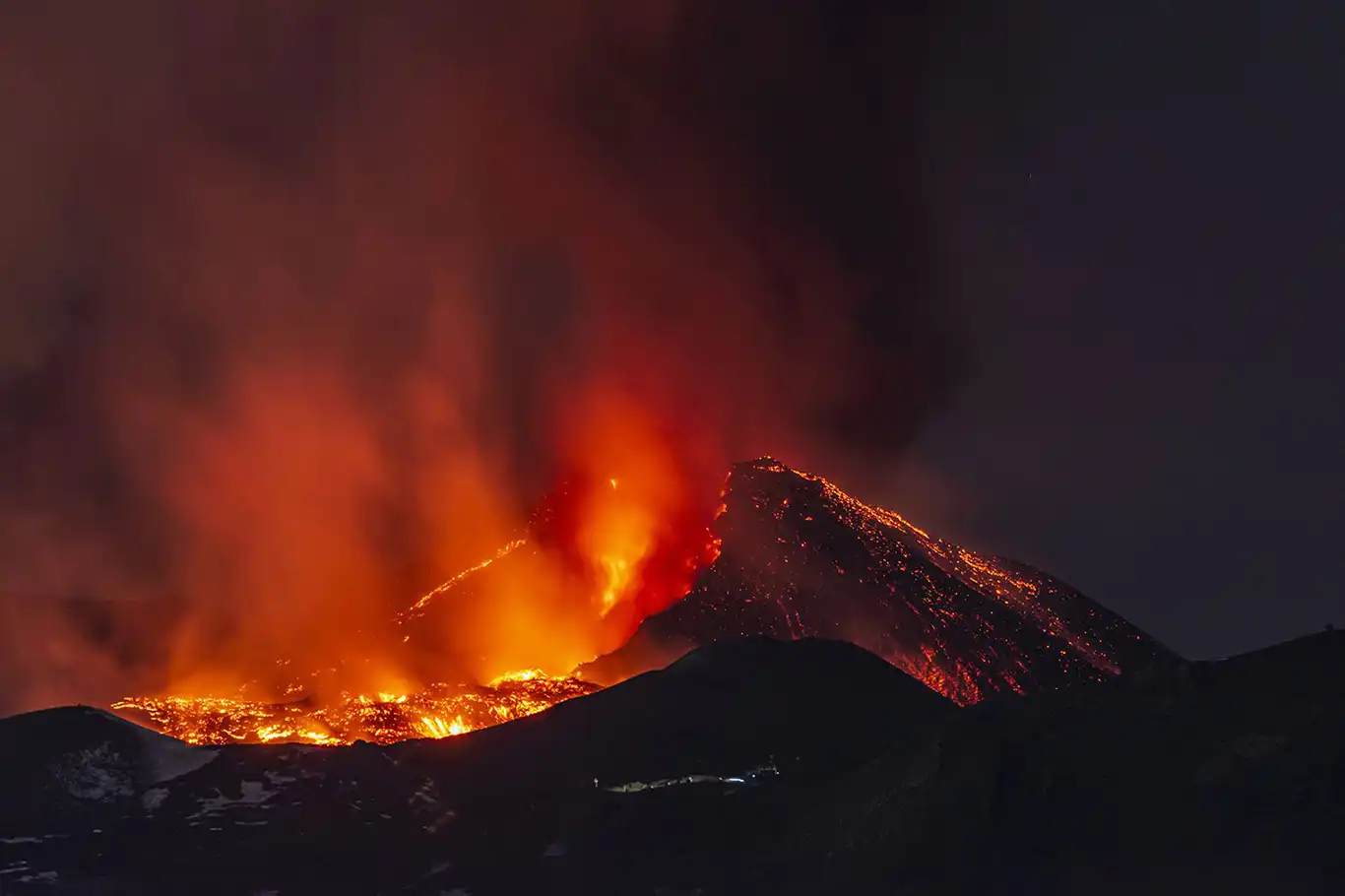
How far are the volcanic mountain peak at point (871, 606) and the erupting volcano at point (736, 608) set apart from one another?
0.22 meters

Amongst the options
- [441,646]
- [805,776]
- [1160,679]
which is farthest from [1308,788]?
[441,646]

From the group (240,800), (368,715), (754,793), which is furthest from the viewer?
(368,715)

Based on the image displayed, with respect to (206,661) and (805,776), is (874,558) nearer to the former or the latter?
(805,776)

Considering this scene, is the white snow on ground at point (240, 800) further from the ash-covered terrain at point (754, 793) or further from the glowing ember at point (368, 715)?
the glowing ember at point (368, 715)

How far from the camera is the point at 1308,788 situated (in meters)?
53.1

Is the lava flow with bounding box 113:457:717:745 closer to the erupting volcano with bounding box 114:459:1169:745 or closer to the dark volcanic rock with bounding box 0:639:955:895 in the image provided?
the erupting volcano with bounding box 114:459:1169:745

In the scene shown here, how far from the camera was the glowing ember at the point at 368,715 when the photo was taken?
10288 cm

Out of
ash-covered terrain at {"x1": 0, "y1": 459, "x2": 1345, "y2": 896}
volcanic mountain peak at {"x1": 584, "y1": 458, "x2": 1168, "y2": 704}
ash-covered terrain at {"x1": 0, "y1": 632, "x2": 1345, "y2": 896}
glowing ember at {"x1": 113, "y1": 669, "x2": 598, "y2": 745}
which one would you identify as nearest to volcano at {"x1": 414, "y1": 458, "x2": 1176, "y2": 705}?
volcanic mountain peak at {"x1": 584, "y1": 458, "x2": 1168, "y2": 704}

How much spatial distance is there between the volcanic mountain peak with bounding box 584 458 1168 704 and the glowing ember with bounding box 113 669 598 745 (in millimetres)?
11941

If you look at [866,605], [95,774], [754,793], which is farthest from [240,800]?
[866,605]

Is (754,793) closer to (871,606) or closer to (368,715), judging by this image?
(368,715)

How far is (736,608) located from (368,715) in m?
41.4

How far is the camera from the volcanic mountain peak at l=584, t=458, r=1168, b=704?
12469 centimetres

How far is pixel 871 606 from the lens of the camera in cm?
13312
